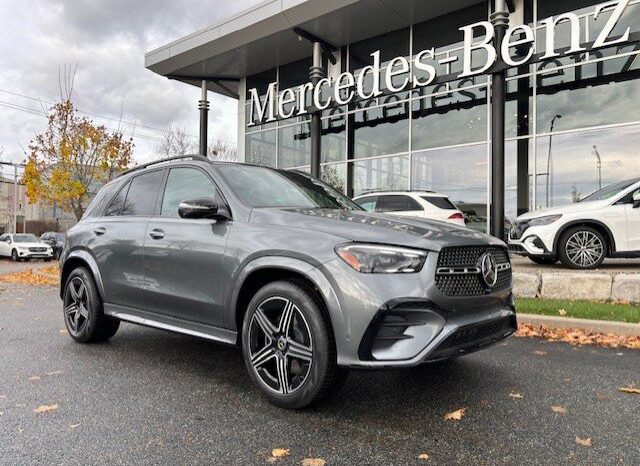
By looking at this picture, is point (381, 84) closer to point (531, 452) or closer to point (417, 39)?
point (417, 39)

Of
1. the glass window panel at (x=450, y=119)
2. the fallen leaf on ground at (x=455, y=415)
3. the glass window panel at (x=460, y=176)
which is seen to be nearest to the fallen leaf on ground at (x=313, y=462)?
the fallen leaf on ground at (x=455, y=415)

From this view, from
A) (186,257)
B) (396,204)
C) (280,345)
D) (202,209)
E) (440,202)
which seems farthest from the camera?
(396,204)

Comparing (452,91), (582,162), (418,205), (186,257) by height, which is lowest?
(186,257)

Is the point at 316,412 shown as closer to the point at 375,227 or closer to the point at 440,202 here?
the point at 375,227

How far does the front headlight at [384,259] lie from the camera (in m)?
2.94

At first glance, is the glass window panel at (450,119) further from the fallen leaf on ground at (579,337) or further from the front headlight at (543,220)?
the fallen leaf on ground at (579,337)

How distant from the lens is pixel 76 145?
1973 centimetres

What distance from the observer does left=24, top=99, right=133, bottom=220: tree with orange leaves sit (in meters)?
19.6

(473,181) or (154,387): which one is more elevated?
(473,181)

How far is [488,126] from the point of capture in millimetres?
13781

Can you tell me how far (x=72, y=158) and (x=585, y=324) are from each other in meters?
19.7

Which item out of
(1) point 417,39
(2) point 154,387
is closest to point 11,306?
(2) point 154,387

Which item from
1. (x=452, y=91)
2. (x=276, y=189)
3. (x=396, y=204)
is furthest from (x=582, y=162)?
(x=276, y=189)

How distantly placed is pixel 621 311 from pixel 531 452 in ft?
13.9
